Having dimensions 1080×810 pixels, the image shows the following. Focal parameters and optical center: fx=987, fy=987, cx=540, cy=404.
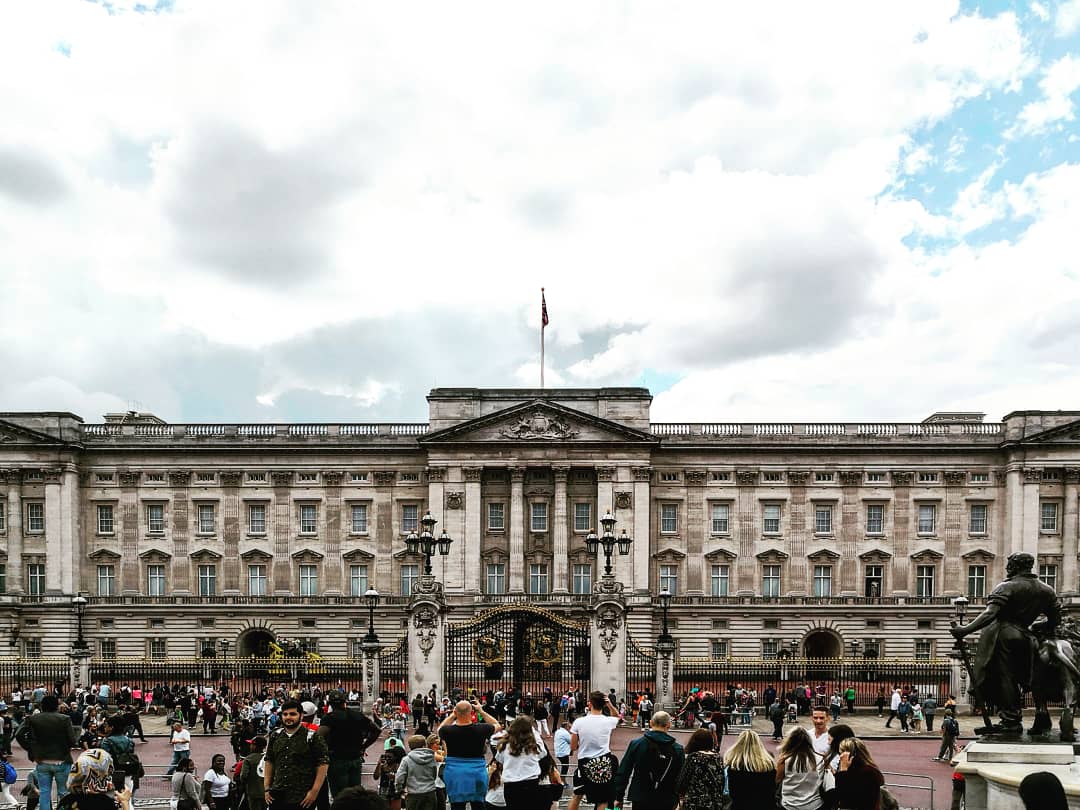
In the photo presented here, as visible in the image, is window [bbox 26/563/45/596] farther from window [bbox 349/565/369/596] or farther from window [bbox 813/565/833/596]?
window [bbox 813/565/833/596]

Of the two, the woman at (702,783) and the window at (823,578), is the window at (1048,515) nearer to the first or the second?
the window at (823,578)

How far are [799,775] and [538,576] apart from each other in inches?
1878

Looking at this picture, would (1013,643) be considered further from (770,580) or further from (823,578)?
(823,578)

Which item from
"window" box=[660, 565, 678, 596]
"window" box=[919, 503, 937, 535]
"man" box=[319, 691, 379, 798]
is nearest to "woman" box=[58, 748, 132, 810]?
"man" box=[319, 691, 379, 798]

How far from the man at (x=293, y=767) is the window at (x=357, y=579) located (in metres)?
47.8

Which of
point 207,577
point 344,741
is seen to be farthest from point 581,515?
point 344,741

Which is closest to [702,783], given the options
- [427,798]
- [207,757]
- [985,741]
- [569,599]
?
[427,798]

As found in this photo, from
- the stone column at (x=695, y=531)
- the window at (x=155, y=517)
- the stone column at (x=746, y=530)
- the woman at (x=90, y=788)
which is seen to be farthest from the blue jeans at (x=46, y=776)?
the stone column at (x=746, y=530)

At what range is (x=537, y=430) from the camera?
5794 centimetres

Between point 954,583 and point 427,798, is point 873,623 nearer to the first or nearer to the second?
point 954,583

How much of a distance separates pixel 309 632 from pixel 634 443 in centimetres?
2214

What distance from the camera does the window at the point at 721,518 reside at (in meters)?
59.2

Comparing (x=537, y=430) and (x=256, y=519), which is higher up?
(x=537, y=430)

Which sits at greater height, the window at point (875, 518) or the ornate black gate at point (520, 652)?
the window at point (875, 518)
